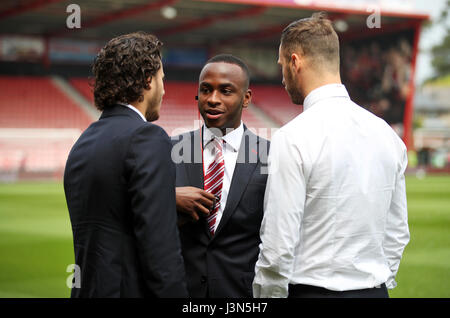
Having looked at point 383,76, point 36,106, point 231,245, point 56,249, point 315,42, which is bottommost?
point 56,249

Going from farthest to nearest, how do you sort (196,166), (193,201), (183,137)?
(183,137) < (196,166) < (193,201)

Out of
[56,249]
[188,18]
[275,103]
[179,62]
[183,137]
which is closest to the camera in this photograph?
[183,137]

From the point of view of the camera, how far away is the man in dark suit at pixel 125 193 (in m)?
2.22

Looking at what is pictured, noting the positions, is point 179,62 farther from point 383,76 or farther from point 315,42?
point 315,42

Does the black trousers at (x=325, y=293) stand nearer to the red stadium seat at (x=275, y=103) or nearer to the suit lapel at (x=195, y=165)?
the suit lapel at (x=195, y=165)

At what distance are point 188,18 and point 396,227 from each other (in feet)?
87.5

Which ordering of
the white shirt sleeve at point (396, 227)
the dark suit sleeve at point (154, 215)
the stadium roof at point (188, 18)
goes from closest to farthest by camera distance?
the dark suit sleeve at point (154, 215), the white shirt sleeve at point (396, 227), the stadium roof at point (188, 18)

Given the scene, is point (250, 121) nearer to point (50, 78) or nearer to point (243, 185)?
point (50, 78)

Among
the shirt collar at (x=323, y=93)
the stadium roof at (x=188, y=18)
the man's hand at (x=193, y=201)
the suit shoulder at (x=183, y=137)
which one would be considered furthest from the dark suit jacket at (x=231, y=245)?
the stadium roof at (x=188, y=18)

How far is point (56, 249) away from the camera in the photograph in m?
9.33

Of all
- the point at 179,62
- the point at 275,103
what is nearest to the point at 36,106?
the point at 179,62

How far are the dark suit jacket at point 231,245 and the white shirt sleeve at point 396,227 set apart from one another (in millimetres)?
619

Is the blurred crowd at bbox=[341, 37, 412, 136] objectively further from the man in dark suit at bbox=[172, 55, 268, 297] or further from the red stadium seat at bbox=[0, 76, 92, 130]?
the man in dark suit at bbox=[172, 55, 268, 297]

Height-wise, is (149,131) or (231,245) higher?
(149,131)
